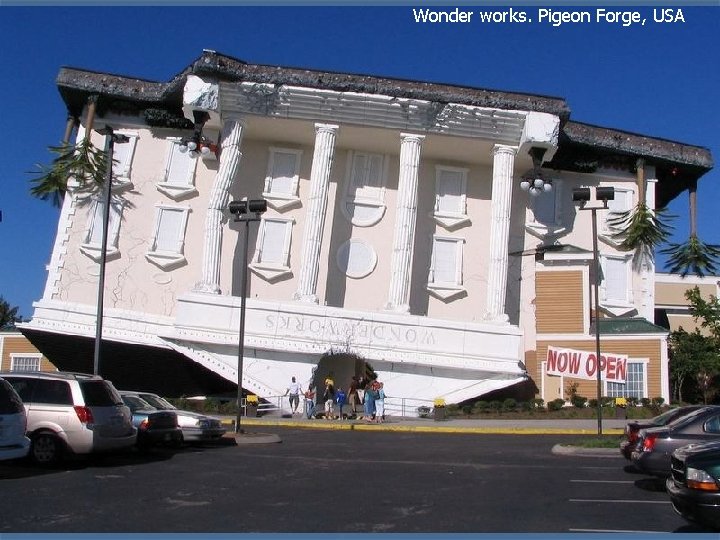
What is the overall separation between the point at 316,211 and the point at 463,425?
40.6 feet

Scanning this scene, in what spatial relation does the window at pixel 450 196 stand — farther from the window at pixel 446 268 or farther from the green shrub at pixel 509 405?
the green shrub at pixel 509 405

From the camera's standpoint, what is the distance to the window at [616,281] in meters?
37.4

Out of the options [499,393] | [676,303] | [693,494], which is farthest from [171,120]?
[676,303]

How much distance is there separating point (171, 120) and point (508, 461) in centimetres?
2645

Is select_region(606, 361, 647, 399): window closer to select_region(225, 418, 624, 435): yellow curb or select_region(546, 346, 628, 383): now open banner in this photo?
select_region(546, 346, 628, 383): now open banner

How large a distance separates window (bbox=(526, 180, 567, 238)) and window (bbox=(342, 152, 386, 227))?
23.9 feet

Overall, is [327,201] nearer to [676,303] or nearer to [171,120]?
[171,120]

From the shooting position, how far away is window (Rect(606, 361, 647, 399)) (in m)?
33.1

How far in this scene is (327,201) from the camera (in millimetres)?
36219

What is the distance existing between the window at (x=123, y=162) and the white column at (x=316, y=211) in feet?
28.9

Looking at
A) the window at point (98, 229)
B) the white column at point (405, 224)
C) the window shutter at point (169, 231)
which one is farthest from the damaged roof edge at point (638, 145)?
the window at point (98, 229)

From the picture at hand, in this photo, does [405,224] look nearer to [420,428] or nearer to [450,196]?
[450,196]

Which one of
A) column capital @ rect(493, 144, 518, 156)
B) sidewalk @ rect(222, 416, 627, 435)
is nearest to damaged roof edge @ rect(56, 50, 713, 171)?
column capital @ rect(493, 144, 518, 156)

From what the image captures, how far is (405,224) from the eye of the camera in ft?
114
